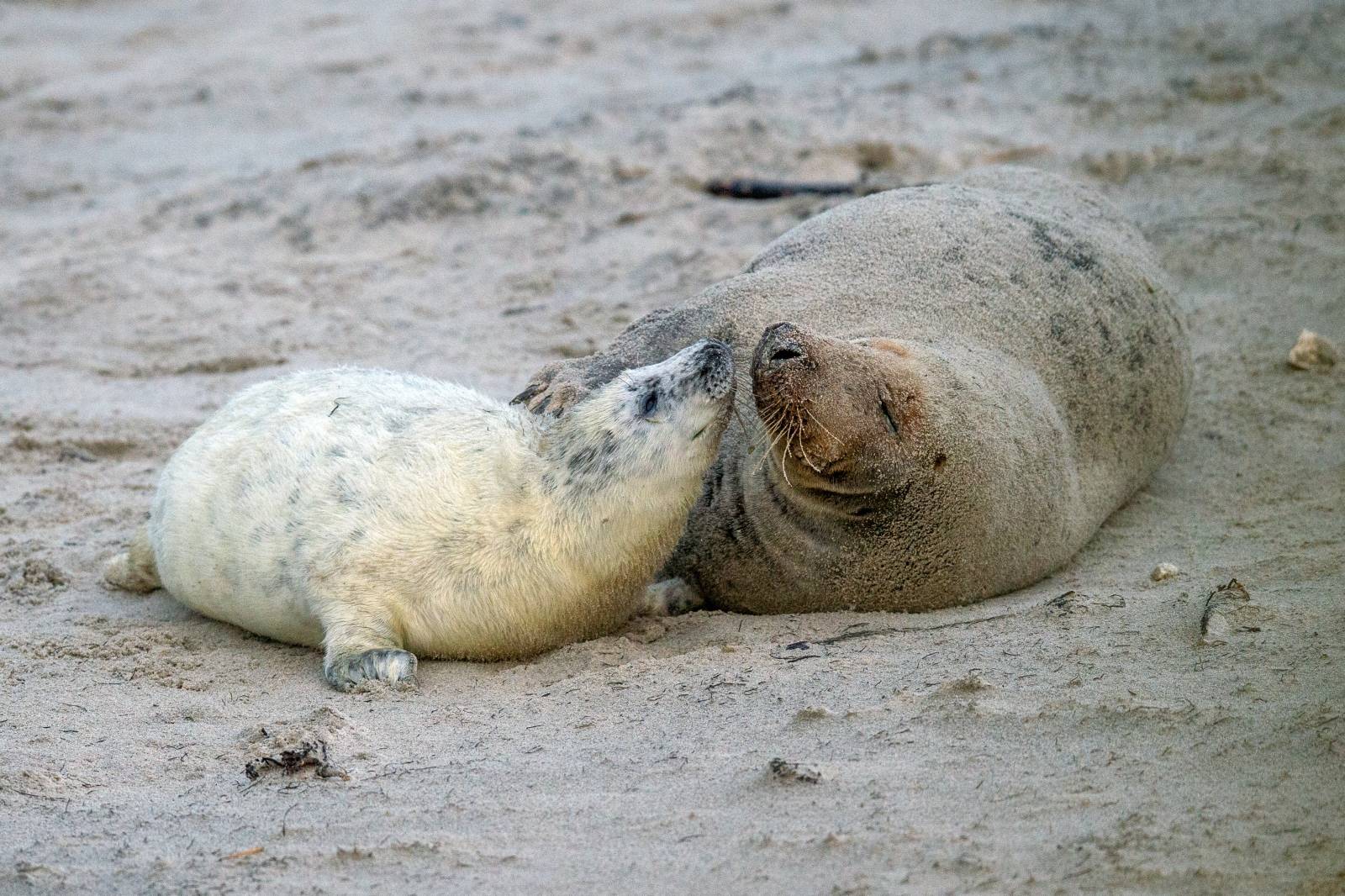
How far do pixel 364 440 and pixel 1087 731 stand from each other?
2.01 m

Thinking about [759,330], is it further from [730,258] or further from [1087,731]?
[730,258]

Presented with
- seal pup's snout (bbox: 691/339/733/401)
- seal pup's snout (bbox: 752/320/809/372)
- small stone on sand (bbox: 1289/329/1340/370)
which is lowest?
small stone on sand (bbox: 1289/329/1340/370)

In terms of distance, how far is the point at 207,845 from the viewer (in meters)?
2.84

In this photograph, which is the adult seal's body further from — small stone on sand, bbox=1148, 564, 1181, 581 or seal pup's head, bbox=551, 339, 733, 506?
small stone on sand, bbox=1148, 564, 1181, 581

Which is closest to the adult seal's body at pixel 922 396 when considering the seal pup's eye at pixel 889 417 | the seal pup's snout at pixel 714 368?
the seal pup's eye at pixel 889 417

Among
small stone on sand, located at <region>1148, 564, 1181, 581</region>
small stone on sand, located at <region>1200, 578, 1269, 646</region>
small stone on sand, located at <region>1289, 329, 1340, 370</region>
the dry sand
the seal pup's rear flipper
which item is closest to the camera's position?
the dry sand

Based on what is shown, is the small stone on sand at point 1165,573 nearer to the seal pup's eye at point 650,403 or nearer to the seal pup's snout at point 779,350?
the seal pup's snout at point 779,350

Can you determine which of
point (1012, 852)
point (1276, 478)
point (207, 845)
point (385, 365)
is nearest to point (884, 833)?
point (1012, 852)

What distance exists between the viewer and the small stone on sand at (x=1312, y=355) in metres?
5.78

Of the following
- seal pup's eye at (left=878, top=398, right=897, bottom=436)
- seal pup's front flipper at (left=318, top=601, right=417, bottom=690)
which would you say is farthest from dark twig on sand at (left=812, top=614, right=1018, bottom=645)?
seal pup's front flipper at (left=318, top=601, right=417, bottom=690)

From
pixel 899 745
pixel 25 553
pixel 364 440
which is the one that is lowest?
pixel 25 553

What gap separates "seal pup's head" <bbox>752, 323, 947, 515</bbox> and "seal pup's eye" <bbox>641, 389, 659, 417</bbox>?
0.29m

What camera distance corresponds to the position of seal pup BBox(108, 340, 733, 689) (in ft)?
12.8

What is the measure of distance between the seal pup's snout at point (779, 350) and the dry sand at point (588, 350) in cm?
71
